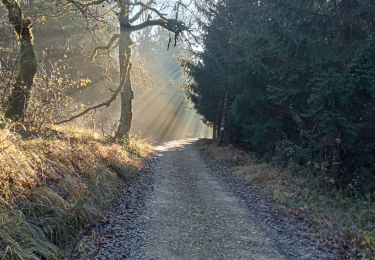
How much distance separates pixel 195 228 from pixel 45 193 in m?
3.09

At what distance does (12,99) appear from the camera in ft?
33.9

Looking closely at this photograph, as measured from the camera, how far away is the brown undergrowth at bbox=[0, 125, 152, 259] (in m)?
5.54

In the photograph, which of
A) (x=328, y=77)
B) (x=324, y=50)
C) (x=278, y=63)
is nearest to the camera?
(x=328, y=77)

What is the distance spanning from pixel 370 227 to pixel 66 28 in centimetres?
2292

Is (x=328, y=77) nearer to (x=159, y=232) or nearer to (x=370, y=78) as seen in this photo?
(x=370, y=78)

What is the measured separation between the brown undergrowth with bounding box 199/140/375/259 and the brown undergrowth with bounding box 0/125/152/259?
4.85m

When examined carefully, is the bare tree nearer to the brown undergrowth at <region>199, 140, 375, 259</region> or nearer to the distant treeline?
the distant treeline

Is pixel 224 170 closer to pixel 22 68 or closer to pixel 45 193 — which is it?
pixel 22 68

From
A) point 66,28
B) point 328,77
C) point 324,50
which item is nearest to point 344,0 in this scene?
point 324,50

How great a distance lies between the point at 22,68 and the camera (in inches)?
418

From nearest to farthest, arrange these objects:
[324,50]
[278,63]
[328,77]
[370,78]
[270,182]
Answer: [370,78]
[328,77]
[324,50]
[270,182]
[278,63]

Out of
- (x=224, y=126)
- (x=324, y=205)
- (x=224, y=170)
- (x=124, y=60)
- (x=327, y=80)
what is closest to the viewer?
(x=327, y=80)

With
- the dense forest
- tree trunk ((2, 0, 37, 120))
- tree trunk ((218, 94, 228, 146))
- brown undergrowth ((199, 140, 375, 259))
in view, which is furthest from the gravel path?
tree trunk ((218, 94, 228, 146))

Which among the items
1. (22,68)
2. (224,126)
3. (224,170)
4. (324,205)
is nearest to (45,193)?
(22,68)
